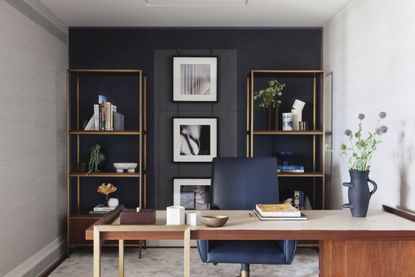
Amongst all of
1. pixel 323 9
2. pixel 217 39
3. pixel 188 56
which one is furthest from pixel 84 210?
pixel 323 9

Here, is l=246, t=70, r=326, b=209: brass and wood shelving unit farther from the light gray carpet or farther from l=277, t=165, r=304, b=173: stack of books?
the light gray carpet

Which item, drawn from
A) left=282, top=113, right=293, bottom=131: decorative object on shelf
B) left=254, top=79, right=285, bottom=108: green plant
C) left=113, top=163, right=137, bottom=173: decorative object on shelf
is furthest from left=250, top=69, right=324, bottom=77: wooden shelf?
left=113, top=163, right=137, bottom=173: decorative object on shelf

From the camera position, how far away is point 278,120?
4.51 meters

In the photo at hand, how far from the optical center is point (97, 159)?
4461 millimetres

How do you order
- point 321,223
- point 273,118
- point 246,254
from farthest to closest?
point 273,118 < point 246,254 < point 321,223

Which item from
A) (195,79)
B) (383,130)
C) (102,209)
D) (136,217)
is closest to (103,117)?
(102,209)

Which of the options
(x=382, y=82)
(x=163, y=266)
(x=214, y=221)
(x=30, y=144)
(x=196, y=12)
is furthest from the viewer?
(x=196, y=12)

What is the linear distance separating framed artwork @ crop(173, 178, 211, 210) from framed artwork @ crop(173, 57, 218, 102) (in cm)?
86

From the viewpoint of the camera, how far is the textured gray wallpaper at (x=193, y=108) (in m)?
4.69

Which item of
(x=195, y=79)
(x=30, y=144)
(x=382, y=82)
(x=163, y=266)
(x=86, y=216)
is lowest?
(x=163, y=266)

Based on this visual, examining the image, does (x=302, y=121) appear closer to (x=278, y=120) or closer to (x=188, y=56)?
(x=278, y=120)

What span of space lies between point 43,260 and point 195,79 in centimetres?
228

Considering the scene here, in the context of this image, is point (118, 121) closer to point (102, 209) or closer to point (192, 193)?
point (102, 209)

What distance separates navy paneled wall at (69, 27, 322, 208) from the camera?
185 inches
